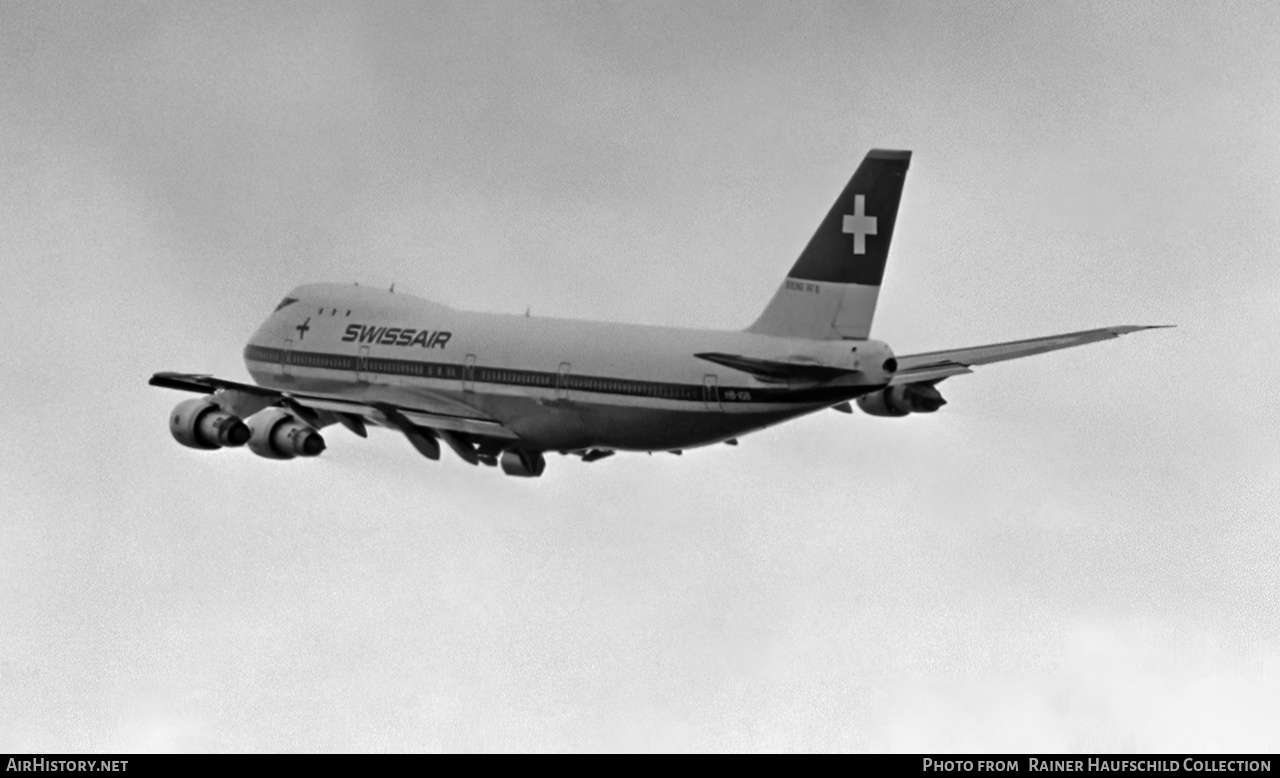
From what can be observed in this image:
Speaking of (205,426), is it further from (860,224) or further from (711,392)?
(860,224)

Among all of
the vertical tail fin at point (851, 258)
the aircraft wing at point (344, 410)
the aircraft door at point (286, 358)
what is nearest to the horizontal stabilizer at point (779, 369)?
the vertical tail fin at point (851, 258)

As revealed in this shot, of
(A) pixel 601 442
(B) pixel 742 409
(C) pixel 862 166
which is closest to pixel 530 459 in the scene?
(A) pixel 601 442

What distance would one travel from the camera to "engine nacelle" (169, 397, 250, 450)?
257 feet

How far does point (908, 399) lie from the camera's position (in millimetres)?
80938

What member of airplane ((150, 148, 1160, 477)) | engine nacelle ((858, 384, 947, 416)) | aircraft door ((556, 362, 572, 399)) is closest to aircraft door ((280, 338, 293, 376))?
airplane ((150, 148, 1160, 477))

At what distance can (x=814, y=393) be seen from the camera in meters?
73.8

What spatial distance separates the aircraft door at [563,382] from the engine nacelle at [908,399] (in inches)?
381

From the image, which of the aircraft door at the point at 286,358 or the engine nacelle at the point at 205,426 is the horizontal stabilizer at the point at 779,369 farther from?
the aircraft door at the point at 286,358

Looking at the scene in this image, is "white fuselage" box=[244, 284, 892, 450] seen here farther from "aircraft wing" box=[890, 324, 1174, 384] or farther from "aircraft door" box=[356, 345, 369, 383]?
"aircraft wing" box=[890, 324, 1174, 384]

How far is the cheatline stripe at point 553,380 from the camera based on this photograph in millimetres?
74000

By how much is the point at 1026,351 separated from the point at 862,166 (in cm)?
996

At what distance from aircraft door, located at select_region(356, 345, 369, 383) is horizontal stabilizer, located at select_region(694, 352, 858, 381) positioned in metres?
15.6

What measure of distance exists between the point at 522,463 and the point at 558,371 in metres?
3.51

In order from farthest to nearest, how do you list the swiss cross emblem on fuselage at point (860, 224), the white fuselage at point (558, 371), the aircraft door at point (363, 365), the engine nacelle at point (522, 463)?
the aircraft door at point (363, 365), the engine nacelle at point (522, 463), the white fuselage at point (558, 371), the swiss cross emblem on fuselage at point (860, 224)
